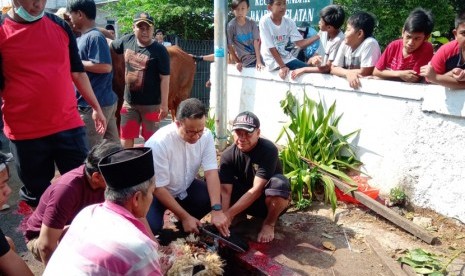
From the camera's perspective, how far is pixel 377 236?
369cm

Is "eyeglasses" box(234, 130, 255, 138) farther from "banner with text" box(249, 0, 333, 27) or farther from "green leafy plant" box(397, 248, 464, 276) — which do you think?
"banner with text" box(249, 0, 333, 27)

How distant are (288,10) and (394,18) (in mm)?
6010

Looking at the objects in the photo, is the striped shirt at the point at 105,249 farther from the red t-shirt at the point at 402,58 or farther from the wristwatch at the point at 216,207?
the red t-shirt at the point at 402,58

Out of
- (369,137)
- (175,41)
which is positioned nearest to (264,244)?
(369,137)

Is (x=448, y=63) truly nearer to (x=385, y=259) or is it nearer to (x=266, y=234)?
(x=385, y=259)

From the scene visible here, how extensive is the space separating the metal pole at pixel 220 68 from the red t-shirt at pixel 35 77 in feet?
7.88

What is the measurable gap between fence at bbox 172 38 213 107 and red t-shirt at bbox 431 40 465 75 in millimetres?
6663

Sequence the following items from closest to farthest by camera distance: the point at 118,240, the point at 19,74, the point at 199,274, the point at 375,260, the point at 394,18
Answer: the point at 118,240 < the point at 199,274 < the point at 19,74 < the point at 375,260 < the point at 394,18

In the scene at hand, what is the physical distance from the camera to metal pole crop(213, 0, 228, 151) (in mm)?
5211

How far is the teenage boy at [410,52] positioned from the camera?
3959 millimetres

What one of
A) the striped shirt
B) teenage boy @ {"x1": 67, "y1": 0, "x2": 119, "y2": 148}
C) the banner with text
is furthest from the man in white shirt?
the banner with text

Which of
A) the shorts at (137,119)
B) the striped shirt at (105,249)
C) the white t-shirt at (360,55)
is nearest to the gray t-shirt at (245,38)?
the white t-shirt at (360,55)

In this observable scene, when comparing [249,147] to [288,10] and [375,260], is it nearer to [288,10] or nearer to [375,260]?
[375,260]

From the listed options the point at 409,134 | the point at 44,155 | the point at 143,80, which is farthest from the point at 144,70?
the point at 409,134
